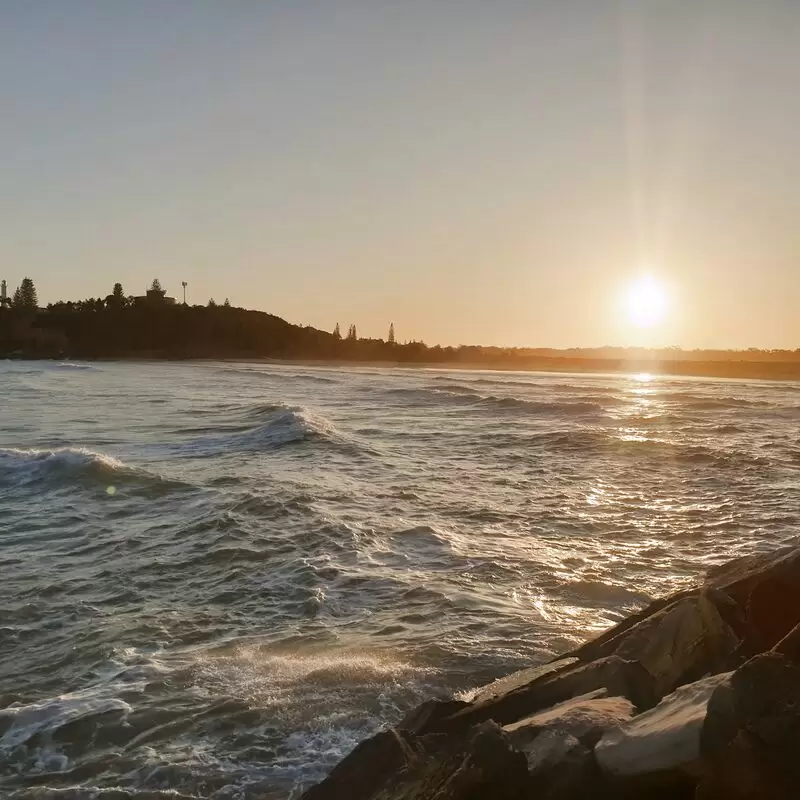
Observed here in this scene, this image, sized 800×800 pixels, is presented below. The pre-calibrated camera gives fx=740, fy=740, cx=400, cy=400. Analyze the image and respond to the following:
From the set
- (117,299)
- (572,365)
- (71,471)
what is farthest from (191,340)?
(71,471)

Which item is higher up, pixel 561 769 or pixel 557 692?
pixel 561 769

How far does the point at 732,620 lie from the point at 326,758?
2658 millimetres

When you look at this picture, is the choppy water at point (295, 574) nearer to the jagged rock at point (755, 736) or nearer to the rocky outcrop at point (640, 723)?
the rocky outcrop at point (640, 723)

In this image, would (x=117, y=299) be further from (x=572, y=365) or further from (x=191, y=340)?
(x=572, y=365)

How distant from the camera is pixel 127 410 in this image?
29125 millimetres

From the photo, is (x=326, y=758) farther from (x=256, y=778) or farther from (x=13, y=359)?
(x=13, y=359)

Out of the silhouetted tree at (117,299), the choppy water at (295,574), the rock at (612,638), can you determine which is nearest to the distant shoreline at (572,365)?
the silhouetted tree at (117,299)

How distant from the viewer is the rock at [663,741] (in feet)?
10.1

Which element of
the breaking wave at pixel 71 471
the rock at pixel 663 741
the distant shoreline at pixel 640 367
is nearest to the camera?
the rock at pixel 663 741

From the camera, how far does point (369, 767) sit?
13.1 feet

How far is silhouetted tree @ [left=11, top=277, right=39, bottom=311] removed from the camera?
132250 millimetres

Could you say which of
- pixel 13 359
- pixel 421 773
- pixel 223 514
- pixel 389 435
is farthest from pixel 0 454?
pixel 13 359

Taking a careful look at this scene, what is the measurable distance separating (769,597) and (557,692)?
1.47m

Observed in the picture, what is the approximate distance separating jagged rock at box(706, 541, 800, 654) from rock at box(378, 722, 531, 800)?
1.69 m
